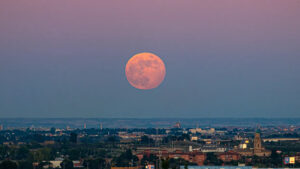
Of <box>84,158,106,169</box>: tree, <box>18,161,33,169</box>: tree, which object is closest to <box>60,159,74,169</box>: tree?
<box>84,158,106,169</box>: tree

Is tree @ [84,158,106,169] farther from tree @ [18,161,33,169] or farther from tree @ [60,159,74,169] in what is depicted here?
tree @ [18,161,33,169]

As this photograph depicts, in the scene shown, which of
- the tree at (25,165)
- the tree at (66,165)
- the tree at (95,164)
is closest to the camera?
the tree at (25,165)

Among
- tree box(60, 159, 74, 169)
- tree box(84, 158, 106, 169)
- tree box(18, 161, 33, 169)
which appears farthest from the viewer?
tree box(84, 158, 106, 169)

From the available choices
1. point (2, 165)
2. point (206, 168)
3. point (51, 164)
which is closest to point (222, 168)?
point (206, 168)

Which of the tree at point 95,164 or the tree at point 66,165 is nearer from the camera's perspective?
the tree at point 66,165

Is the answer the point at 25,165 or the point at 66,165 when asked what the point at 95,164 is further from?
the point at 25,165

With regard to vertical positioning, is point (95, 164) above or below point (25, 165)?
above

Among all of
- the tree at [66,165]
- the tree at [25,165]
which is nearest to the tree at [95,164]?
the tree at [66,165]

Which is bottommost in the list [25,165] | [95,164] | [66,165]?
[25,165]

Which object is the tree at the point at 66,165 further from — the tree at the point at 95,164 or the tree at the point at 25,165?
the tree at the point at 25,165

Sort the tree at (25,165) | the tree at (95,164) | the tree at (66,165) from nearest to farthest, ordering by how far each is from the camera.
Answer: the tree at (25,165), the tree at (66,165), the tree at (95,164)

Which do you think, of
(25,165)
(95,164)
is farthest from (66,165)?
(25,165)
